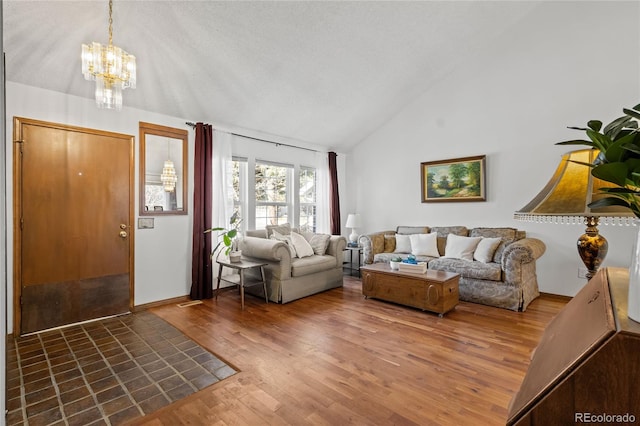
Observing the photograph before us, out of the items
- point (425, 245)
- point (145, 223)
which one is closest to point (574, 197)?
point (425, 245)

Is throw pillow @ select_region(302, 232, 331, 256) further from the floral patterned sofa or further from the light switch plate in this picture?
the light switch plate

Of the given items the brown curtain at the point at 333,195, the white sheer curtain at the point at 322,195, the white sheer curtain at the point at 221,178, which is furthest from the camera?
the brown curtain at the point at 333,195

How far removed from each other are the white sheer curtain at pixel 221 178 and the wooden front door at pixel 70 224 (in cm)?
99

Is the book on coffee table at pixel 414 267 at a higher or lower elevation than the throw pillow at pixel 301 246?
lower

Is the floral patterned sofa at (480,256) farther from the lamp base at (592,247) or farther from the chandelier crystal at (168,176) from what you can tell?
the chandelier crystal at (168,176)

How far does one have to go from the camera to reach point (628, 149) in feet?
2.13

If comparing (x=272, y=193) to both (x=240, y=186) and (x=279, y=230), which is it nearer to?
(x=240, y=186)

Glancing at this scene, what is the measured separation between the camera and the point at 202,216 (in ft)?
13.1

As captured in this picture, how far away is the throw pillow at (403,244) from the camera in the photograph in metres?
4.78

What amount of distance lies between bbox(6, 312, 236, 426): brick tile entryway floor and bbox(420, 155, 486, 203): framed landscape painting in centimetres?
401

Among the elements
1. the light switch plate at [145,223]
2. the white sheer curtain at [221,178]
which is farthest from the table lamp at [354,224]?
the light switch plate at [145,223]

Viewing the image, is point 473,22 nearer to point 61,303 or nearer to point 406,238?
point 406,238

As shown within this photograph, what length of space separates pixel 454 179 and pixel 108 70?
14.7 ft

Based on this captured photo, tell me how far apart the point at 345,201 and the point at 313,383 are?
4.57m
